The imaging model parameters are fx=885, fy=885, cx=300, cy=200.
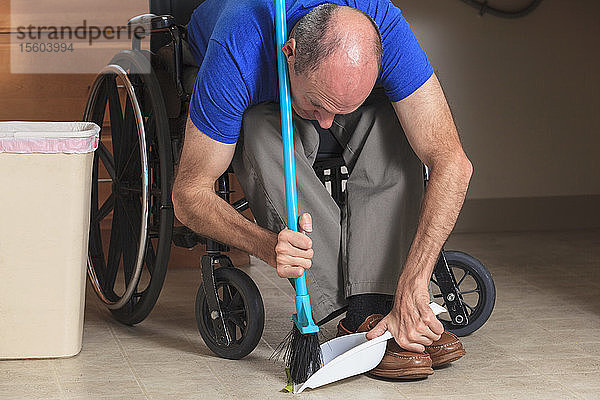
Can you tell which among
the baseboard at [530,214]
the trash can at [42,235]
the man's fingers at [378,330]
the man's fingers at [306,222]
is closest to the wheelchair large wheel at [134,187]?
the trash can at [42,235]

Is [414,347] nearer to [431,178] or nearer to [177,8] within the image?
[431,178]

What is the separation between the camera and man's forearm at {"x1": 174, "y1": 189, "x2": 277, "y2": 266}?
154 cm

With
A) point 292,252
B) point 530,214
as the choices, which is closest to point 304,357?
point 292,252

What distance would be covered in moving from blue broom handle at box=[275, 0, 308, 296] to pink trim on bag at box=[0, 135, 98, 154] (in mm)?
405

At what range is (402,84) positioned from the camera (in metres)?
1.54

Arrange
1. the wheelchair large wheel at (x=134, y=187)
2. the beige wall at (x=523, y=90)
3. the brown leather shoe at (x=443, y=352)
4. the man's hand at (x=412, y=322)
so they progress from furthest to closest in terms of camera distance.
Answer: the beige wall at (x=523, y=90)
the wheelchair large wheel at (x=134, y=187)
the brown leather shoe at (x=443, y=352)
the man's hand at (x=412, y=322)

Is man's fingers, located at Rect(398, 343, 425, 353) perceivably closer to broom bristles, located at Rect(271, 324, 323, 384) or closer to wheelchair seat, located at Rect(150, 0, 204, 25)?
broom bristles, located at Rect(271, 324, 323, 384)

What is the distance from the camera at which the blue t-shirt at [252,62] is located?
4.94ft

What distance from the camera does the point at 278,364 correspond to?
5.48 ft

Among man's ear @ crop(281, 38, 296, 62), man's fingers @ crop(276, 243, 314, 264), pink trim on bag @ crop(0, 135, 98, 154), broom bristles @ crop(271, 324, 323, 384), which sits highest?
man's ear @ crop(281, 38, 296, 62)

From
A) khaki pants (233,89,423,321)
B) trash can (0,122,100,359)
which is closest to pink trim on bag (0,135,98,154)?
trash can (0,122,100,359)

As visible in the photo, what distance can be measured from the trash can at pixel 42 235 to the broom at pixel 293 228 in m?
0.41

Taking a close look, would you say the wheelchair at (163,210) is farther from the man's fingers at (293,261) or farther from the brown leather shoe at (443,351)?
the man's fingers at (293,261)

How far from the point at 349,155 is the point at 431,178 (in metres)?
0.20
